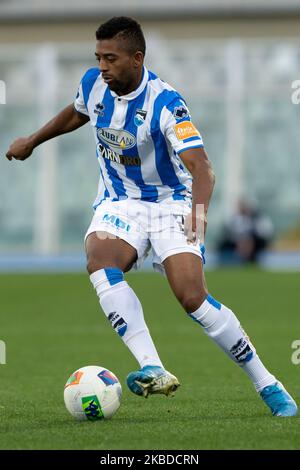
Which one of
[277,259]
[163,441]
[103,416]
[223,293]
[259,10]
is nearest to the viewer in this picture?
[163,441]

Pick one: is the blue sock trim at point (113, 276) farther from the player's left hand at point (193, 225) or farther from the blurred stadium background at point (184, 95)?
the blurred stadium background at point (184, 95)

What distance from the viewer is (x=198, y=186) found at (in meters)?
5.91

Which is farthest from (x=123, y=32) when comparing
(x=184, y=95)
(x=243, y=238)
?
(x=184, y=95)

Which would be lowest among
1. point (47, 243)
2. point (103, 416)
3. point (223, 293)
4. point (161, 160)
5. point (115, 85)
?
point (47, 243)

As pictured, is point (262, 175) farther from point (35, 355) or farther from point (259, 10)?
point (35, 355)

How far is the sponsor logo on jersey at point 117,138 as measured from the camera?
629 cm

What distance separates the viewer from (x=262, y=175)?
101 feet

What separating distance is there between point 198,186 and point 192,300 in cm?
61

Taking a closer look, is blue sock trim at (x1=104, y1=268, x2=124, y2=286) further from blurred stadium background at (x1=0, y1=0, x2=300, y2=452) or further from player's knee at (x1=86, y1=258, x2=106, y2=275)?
blurred stadium background at (x1=0, y1=0, x2=300, y2=452)

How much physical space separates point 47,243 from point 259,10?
344 inches

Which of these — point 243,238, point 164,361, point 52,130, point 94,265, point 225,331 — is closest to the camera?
point 225,331

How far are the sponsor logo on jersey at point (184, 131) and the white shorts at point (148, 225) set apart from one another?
54 centimetres

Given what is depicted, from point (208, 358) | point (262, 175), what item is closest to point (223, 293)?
point (208, 358)

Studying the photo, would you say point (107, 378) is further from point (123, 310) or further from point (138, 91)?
point (138, 91)
